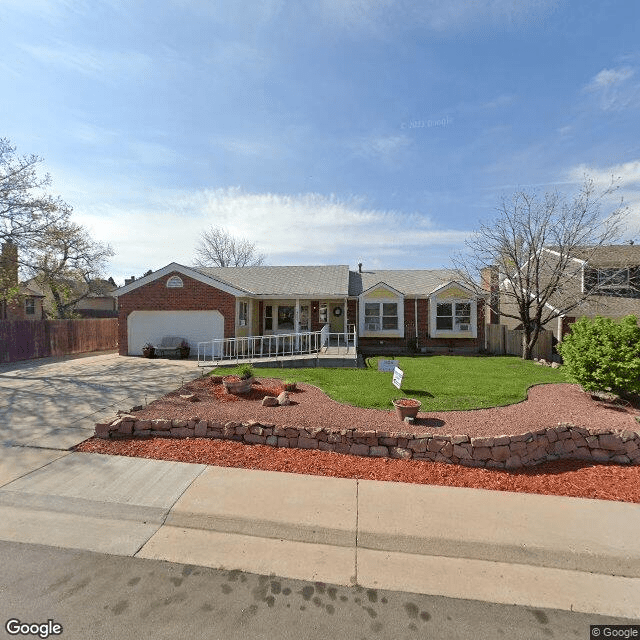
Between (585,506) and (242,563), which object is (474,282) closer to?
(585,506)

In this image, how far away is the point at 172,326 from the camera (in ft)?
51.3

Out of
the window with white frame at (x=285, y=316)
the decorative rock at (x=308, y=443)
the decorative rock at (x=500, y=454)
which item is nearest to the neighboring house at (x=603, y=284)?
the window with white frame at (x=285, y=316)

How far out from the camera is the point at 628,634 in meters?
2.43

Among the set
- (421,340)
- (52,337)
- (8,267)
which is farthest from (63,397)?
(421,340)

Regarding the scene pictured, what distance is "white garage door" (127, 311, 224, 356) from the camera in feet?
50.2

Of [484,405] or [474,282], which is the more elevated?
[474,282]

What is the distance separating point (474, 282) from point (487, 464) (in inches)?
519

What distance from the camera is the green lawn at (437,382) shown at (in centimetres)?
755

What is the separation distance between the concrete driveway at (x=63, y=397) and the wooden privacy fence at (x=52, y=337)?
118cm

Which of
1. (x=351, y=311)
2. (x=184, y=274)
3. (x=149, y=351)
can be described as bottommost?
(x=149, y=351)

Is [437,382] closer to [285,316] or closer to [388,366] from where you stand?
[388,366]

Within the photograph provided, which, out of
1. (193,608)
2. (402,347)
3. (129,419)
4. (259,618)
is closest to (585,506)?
(259,618)

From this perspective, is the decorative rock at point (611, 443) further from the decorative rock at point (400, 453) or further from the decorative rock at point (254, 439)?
the decorative rock at point (254, 439)

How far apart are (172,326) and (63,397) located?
7619 millimetres
